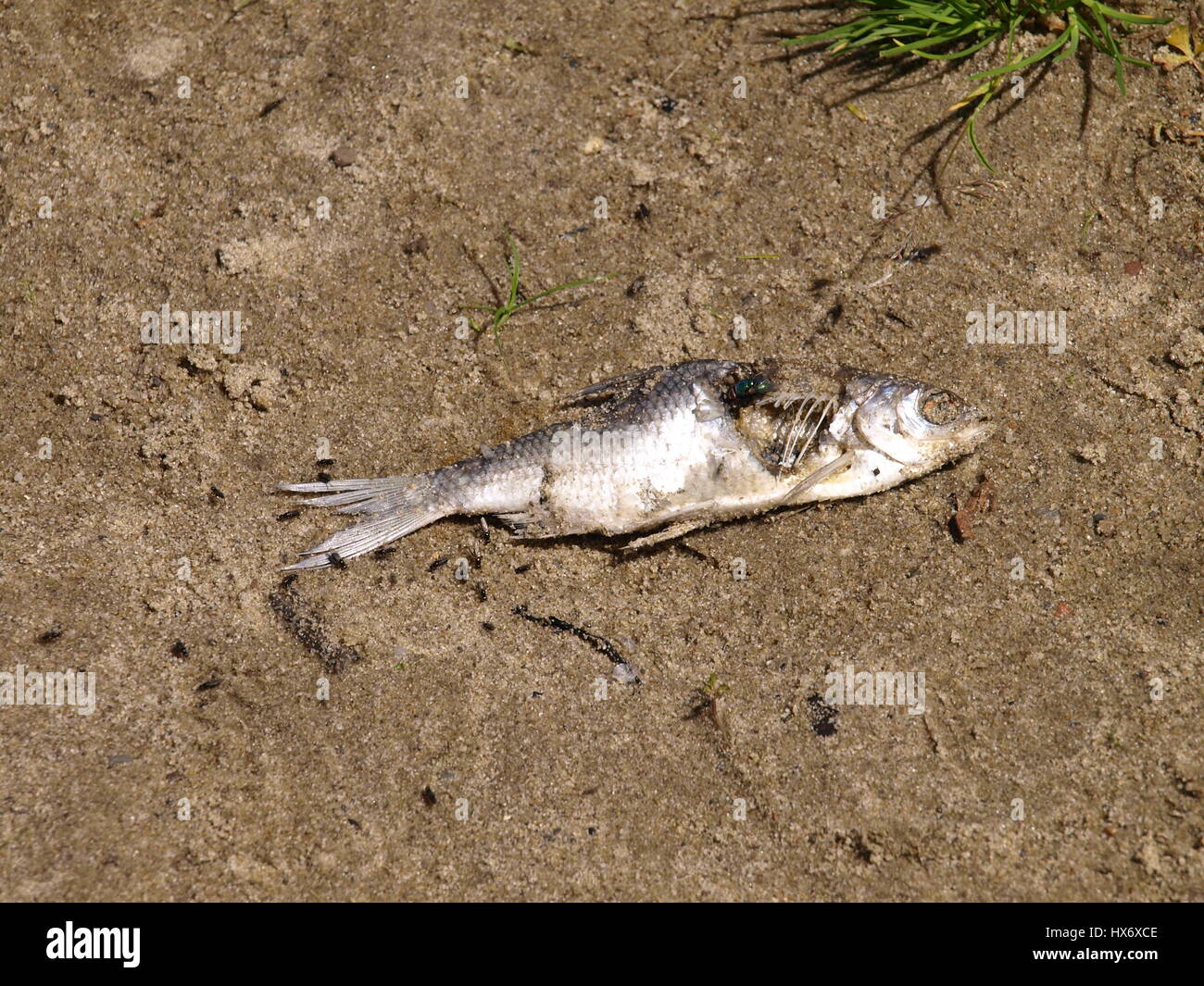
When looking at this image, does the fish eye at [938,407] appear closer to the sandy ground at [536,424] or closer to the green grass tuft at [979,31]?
the sandy ground at [536,424]

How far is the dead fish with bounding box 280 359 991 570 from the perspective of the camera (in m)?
4.21

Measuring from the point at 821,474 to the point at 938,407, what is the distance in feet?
2.14

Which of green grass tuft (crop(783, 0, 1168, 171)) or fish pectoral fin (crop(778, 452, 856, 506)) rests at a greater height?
green grass tuft (crop(783, 0, 1168, 171))

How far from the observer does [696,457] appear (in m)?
4.20

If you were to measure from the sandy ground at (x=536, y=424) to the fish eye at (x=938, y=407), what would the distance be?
0.30m

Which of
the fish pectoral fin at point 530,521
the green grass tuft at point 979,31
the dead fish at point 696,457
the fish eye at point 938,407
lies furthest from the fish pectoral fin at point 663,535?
the green grass tuft at point 979,31

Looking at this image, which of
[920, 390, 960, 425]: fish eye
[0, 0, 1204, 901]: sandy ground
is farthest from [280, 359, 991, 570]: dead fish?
[0, 0, 1204, 901]: sandy ground

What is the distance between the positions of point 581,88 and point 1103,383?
3.22 meters

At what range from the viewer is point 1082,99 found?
475cm

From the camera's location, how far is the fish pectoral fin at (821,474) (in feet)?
13.9

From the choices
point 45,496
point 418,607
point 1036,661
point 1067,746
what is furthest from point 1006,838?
point 45,496

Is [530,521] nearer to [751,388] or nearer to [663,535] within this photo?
[663,535]

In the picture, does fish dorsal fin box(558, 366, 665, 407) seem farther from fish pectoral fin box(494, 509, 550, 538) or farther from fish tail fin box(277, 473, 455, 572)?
fish tail fin box(277, 473, 455, 572)

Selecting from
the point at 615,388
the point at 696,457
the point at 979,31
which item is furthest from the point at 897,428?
the point at 979,31
